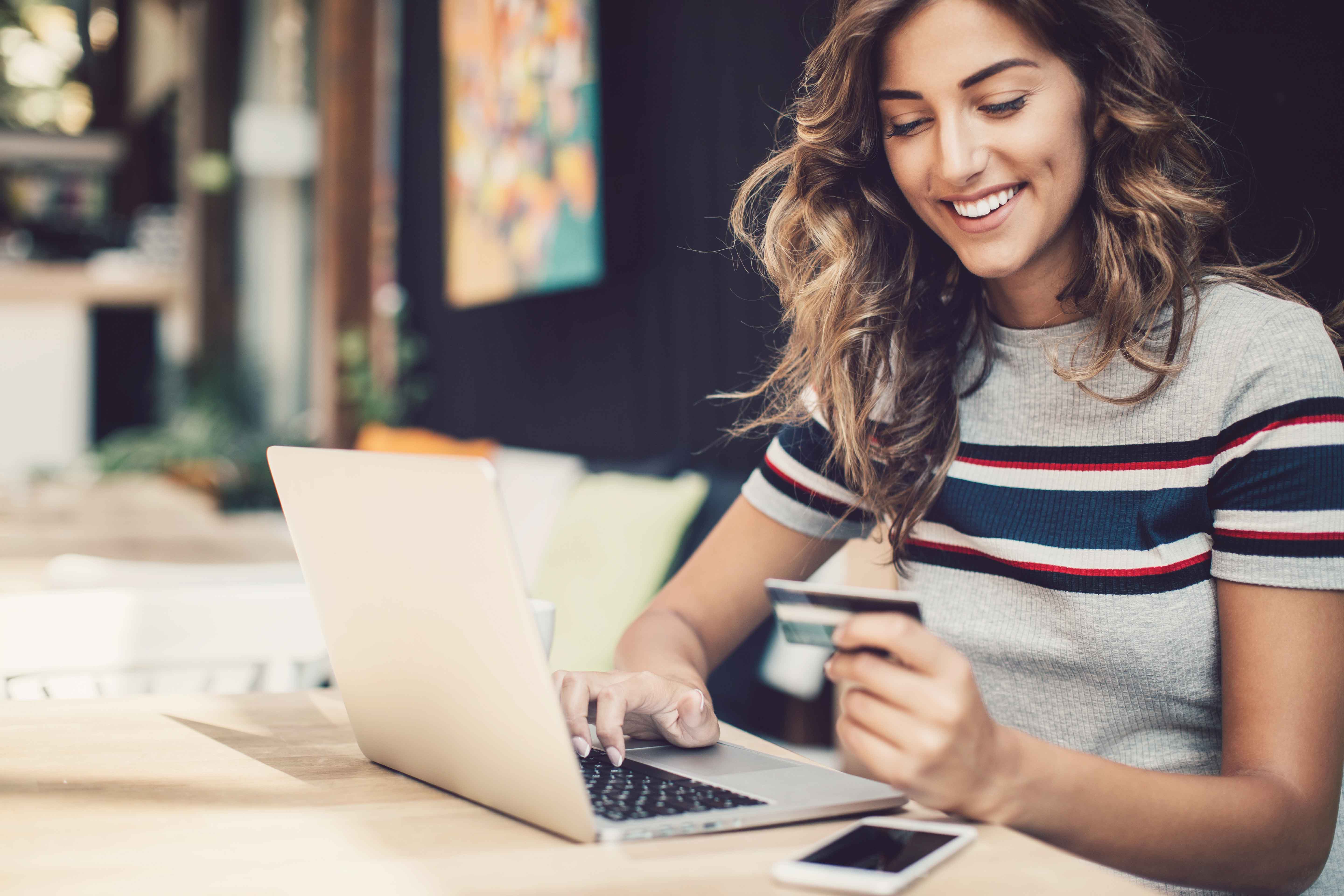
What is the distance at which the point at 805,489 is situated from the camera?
1.29 metres

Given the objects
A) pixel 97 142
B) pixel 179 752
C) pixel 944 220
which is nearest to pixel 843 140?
pixel 944 220

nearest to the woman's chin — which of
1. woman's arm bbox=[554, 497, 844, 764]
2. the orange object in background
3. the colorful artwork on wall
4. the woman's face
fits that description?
the woman's face

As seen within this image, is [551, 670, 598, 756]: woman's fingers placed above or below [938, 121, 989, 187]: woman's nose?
below

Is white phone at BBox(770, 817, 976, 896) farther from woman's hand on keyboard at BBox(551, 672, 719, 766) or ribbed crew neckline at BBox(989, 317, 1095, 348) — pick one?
ribbed crew neckline at BBox(989, 317, 1095, 348)

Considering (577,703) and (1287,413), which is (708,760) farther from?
(1287,413)

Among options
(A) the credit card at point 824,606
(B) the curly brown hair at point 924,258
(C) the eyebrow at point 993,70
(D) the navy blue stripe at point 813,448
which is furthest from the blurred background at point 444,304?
(A) the credit card at point 824,606

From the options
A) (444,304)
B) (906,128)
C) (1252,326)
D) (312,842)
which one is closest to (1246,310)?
(1252,326)

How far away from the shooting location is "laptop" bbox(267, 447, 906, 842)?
0.65 meters

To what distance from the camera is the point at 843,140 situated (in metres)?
1.23

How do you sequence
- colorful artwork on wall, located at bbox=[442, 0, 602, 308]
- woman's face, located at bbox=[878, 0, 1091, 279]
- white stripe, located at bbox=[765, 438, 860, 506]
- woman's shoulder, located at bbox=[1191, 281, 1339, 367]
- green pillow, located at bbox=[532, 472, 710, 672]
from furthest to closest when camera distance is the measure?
colorful artwork on wall, located at bbox=[442, 0, 602, 308] → green pillow, located at bbox=[532, 472, 710, 672] → white stripe, located at bbox=[765, 438, 860, 506] → woman's face, located at bbox=[878, 0, 1091, 279] → woman's shoulder, located at bbox=[1191, 281, 1339, 367]

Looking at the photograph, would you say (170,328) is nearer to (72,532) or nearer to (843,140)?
(72,532)

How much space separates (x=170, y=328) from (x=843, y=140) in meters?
7.48

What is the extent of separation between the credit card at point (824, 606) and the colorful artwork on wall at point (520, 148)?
7.60 feet

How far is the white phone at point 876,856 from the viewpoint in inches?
23.7
